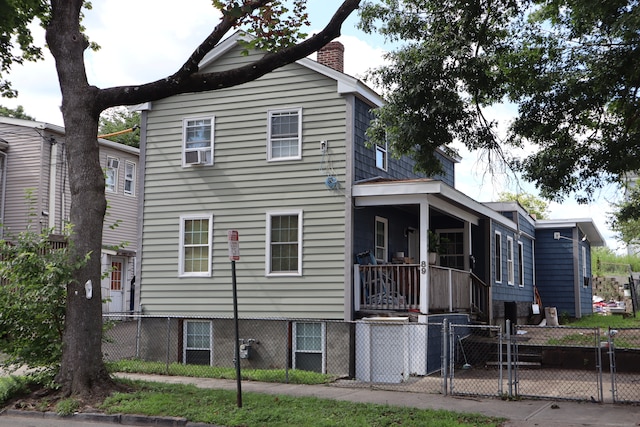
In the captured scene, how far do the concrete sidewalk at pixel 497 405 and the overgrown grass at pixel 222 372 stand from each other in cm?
41

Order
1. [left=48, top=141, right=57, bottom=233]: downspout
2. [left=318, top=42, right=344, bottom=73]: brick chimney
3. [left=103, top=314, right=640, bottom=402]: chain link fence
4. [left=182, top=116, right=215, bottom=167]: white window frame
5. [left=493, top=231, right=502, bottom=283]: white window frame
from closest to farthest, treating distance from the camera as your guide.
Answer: [left=103, top=314, right=640, bottom=402]: chain link fence, [left=182, top=116, right=215, bottom=167]: white window frame, [left=318, top=42, right=344, bottom=73]: brick chimney, [left=493, top=231, right=502, bottom=283]: white window frame, [left=48, top=141, right=57, bottom=233]: downspout

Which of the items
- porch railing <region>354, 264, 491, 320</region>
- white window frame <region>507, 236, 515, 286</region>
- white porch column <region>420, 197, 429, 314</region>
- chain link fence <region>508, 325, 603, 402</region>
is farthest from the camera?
white window frame <region>507, 236, 515, 286</region>

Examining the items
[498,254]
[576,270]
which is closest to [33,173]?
[498,254]

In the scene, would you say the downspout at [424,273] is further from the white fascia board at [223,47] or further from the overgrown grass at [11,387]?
the overgrown grass at [11,387]

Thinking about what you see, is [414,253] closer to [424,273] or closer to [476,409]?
[424,273]

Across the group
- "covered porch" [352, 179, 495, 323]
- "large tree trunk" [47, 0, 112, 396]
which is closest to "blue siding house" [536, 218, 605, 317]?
"covered porch" [352, 179, 495, 323]

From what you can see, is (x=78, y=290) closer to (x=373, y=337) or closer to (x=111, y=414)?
(x=111, y=414)

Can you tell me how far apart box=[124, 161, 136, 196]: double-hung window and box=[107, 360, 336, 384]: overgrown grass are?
44.4ft

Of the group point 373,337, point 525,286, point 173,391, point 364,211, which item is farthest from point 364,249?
point 525,286

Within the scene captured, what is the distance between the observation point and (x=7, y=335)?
452 inches

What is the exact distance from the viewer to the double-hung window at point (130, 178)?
93.7 feet

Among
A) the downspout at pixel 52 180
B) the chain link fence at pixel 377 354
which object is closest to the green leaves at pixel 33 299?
the chain link fence at pixel 377 354

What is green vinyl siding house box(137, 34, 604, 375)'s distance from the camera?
1564cm

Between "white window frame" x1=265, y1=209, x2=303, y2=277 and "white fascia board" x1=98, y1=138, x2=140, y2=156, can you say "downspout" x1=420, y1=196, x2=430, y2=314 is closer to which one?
"white window frame" x1=265, y1=209, x2=303, y2=277
